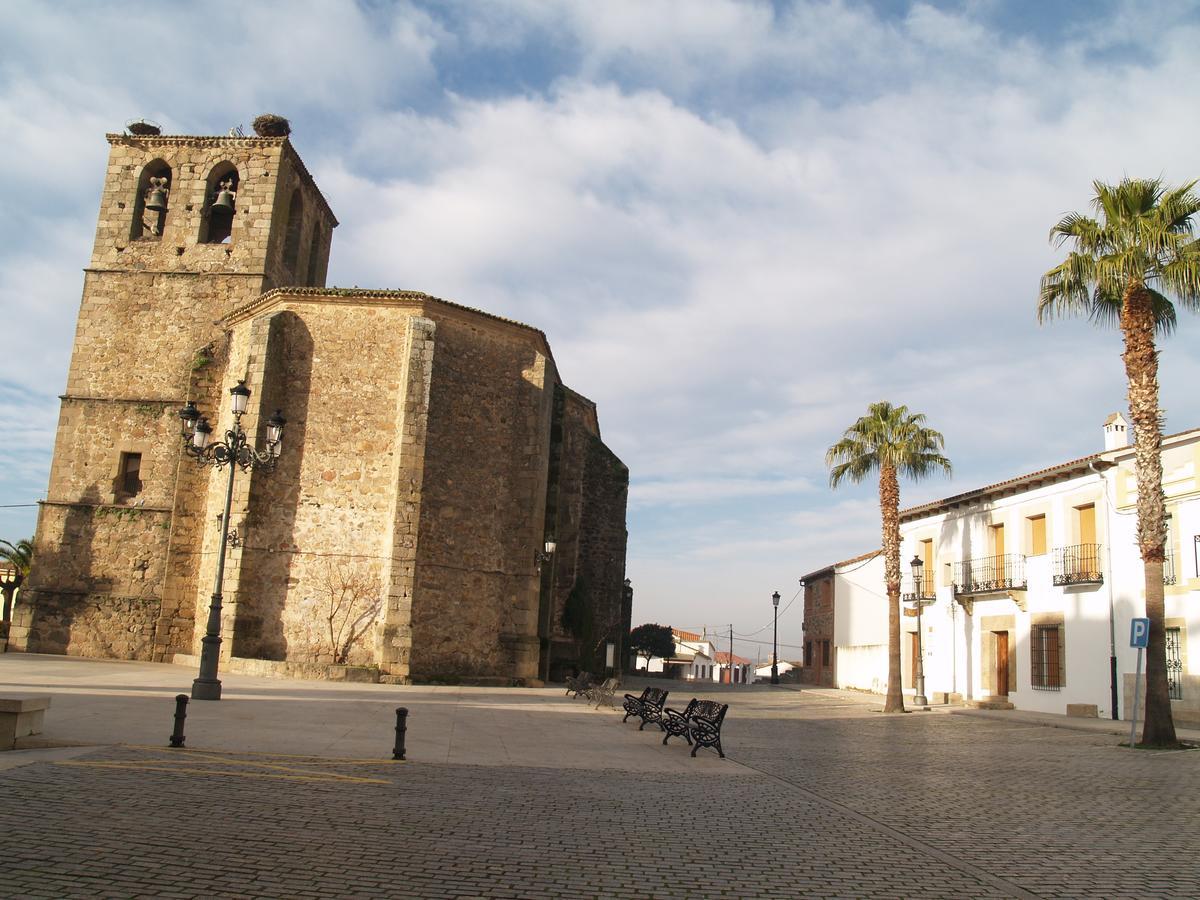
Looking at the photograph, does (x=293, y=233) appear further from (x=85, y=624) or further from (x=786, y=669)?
(x=786, y=669)

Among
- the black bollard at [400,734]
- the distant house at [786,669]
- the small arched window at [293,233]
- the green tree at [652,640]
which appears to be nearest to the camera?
the black bollard at [400,734]

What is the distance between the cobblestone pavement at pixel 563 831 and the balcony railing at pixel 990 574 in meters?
14.3

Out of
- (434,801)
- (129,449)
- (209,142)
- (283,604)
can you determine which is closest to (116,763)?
(434,801)

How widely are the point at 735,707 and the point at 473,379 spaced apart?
417 inches

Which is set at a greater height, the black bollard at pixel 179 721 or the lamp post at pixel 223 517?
the lamp post at pixel 223 517

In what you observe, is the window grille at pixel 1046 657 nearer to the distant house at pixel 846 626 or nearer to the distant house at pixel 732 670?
the distant house at pixel 846 626

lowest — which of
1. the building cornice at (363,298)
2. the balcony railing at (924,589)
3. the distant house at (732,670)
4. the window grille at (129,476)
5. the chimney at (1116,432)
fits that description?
the distant house at (732,670)

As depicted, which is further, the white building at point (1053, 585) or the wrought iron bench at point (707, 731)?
the white building at point (1053, 585)

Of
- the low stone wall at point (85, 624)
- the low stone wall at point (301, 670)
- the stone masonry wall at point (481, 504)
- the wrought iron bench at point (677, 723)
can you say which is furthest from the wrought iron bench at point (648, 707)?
the low stone wall at point (85, 624)

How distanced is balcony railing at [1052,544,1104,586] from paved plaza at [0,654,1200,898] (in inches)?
339

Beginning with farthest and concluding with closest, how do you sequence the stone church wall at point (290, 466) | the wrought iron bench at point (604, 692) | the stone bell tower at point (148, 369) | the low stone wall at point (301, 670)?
the stone bell tower at point (148, 369) < the stone church wall at point (290, 466) < the low stone wall at point (301, 670) < the wrought iron bench at point (604, 692)

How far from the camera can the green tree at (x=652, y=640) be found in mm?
55469

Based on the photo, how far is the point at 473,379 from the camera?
2378cm

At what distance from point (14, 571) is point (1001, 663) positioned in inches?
1280
